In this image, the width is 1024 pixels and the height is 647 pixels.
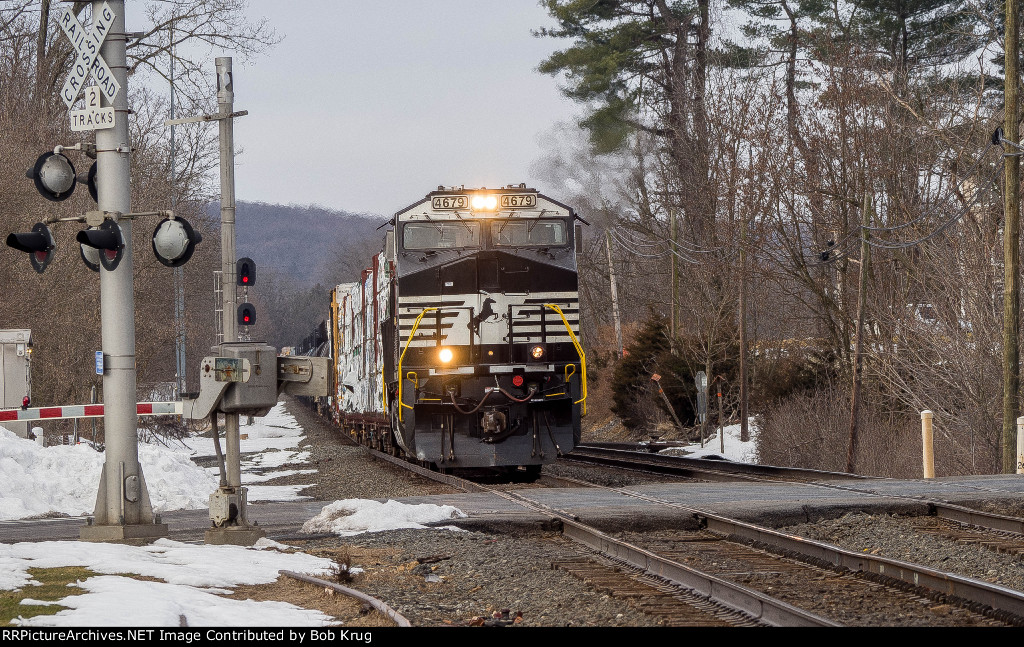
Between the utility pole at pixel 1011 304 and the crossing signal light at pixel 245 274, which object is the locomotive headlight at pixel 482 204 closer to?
the crossing signal light at pixel 245 274

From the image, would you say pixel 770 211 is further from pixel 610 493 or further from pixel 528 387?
pixel 610 493

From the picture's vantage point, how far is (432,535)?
1088cm

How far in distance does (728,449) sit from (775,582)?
66.9ft

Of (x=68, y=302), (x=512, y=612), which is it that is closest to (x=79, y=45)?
(x=512, y=612)

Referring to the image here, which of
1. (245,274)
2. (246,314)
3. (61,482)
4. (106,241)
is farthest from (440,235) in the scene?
(106,241)

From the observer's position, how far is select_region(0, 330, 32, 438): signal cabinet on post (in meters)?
19.0

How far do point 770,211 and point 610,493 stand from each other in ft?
57.7

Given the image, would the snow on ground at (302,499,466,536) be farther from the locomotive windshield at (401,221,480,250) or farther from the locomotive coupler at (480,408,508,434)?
the locomotive windshield at (401,221,480,250)

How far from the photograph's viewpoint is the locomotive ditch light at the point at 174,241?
1076cm

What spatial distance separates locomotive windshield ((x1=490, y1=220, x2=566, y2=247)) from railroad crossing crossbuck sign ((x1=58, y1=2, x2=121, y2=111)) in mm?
6928

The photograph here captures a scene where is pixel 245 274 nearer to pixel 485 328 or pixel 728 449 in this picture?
pixel 485 328

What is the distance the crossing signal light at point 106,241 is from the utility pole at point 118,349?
0.11 m

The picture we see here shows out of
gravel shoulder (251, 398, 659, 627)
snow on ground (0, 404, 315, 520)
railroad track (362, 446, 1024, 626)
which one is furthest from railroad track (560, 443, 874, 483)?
gravel shoulder (251, 398, 659, 627)

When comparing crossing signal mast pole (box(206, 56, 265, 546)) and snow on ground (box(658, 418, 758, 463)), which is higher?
crossing signal mast pole (box(206, 56, 265, 546))
